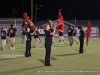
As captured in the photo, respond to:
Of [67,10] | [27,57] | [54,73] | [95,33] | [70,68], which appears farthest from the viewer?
[67,10]

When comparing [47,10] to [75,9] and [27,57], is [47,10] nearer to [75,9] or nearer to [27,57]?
[75,9]

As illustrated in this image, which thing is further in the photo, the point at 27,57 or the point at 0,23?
the point at 0,23

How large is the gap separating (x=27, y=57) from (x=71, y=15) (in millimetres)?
68539

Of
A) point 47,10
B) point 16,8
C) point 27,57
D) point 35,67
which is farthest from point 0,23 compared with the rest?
point 35,67

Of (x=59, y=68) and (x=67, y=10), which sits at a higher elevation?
(x=67, y=10)

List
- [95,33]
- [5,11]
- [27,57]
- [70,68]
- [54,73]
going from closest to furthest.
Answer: [54,73], [70,68], [27,57], [95,33], [5,11]

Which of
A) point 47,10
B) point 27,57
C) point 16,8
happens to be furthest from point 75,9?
point 27,57

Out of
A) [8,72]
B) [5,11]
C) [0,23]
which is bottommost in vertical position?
[8,72]

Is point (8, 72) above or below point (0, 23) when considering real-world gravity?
below

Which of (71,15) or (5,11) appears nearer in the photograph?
(5,11)

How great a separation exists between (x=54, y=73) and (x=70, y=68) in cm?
134

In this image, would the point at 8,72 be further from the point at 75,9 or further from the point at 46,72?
the point at 75,9

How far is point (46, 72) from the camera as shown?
10.3 meters

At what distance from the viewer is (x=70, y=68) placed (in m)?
11.2
